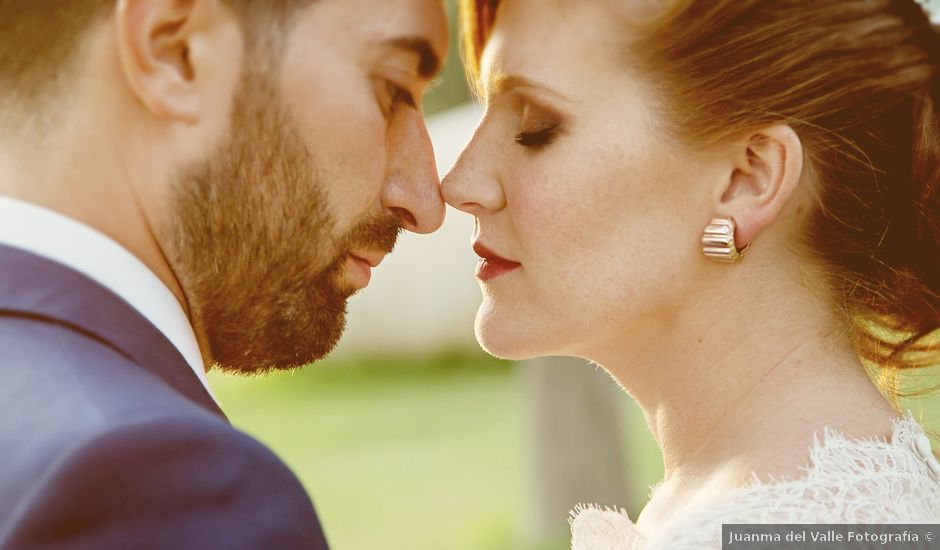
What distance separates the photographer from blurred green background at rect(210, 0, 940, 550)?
9852 mm

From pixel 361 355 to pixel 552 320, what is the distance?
14.9 m

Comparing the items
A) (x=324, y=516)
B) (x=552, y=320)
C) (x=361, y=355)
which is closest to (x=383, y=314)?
(x=361, y=355)

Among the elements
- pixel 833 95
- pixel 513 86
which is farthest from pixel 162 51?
pixel 833 95

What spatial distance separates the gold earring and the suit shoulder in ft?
4.56

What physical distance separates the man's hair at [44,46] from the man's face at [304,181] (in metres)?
0.35

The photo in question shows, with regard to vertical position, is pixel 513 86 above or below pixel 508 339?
above

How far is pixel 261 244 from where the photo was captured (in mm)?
2965

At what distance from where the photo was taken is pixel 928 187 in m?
3.15

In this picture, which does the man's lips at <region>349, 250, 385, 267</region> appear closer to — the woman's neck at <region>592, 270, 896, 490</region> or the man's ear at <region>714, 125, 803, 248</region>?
the woman's neck at <region>592, 270, 896, 490</region>

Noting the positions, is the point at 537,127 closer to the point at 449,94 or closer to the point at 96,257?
the point at 96,257

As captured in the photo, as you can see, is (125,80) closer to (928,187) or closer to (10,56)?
(10,56)

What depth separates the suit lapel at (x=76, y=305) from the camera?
228 cm

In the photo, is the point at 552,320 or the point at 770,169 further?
the point at 552,320

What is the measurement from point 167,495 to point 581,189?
4.91ft
